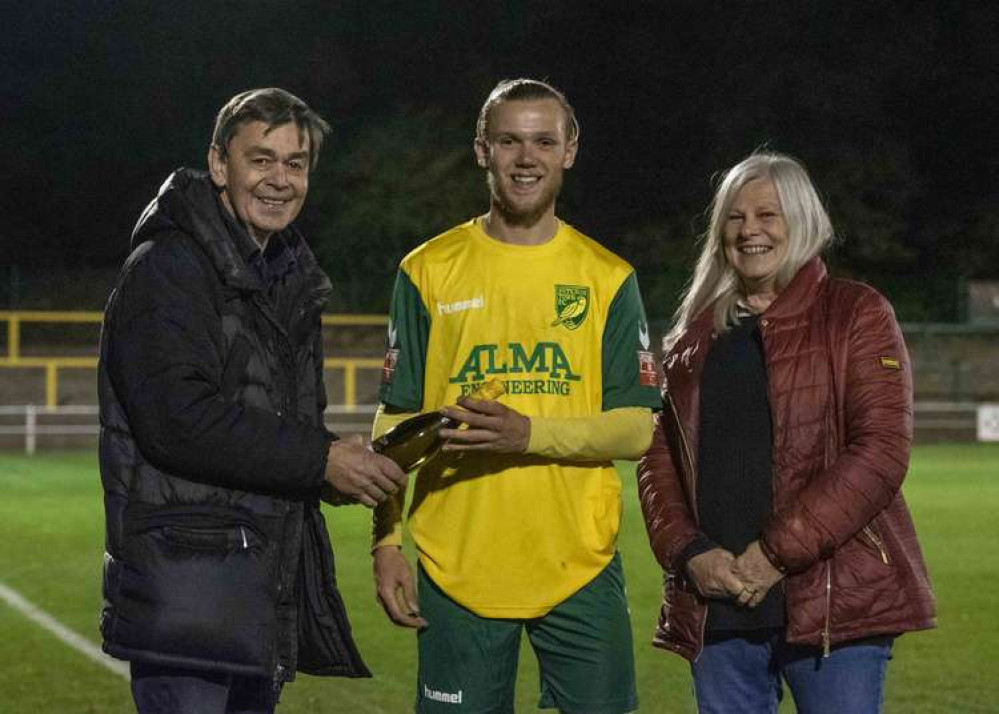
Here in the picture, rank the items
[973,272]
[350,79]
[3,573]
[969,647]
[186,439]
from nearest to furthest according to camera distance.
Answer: [186,439] → [969,647] → [3,573] → [973,272] → [350,79]

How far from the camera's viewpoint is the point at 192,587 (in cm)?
343

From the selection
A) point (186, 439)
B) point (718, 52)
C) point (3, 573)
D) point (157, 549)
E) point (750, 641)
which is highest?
point (718, 52)

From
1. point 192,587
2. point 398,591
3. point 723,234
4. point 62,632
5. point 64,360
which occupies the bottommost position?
point 64,360

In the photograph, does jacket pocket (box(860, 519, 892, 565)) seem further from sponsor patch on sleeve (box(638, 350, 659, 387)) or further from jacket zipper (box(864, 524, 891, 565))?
sponsor patch on sleeve (box(638, 350, 659, 387))

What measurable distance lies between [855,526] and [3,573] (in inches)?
320

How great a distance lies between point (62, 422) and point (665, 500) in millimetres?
22681

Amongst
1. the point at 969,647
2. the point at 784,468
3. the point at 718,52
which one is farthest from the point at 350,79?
the point at 784,468

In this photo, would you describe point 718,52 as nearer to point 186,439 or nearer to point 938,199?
point 938,199

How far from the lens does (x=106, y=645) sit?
347 centimetres

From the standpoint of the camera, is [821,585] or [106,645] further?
[821,585]

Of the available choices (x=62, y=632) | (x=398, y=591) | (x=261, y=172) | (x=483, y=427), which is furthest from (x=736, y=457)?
(x=62, y=632)

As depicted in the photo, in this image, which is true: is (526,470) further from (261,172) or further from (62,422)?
(62,422)

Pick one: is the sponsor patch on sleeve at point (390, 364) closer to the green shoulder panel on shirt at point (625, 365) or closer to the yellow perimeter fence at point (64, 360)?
the green shoulder panel on shirt at point (625, 365)

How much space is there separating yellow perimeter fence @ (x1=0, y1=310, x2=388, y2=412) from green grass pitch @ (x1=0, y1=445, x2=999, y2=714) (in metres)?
9.65
